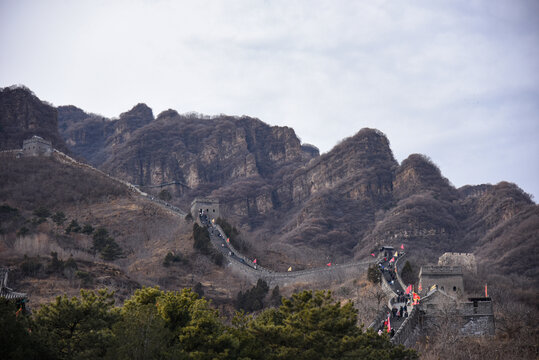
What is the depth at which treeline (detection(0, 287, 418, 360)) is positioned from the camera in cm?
2486

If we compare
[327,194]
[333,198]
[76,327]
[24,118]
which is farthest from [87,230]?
[327,194]

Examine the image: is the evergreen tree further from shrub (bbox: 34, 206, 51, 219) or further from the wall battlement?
the wall battlement

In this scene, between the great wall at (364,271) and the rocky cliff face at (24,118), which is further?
the rocky cliff face at (24,118)

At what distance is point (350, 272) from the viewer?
7050 cm

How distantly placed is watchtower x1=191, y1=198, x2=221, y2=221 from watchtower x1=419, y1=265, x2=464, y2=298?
4363cm

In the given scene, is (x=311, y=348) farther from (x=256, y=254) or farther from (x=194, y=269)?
(x=256, y=254)

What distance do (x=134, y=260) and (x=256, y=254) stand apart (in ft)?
52.7

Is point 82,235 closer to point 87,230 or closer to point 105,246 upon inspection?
point 87,230

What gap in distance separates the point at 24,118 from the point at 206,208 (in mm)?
71511

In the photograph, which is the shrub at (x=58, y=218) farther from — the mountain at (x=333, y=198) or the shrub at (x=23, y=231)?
the mountain at (x=333, y=198)

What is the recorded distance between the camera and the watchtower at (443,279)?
54.9 meters

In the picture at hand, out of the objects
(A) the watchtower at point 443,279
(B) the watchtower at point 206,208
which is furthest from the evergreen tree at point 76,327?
(B) the watchtower at point 206,208

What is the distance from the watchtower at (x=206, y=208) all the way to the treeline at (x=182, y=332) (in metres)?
62.8

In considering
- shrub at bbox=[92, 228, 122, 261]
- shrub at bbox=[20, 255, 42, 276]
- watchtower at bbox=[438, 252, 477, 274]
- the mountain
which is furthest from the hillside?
watchtower at bbox=[438, 252, 477, 274]
